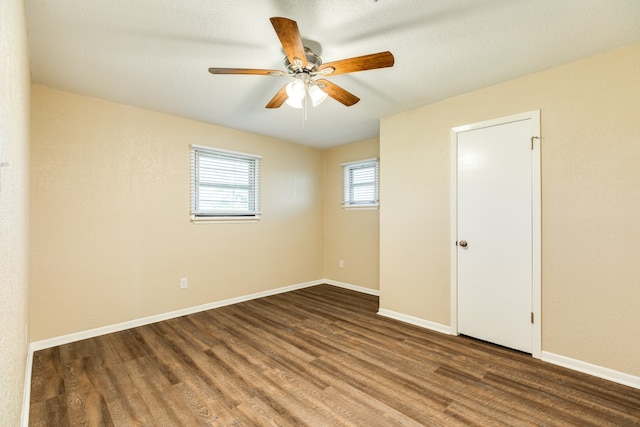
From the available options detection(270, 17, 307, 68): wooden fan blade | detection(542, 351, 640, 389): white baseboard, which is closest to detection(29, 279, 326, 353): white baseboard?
detection(270, 17, 307, 68): wooden fan blade

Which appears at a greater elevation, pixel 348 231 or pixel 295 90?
pixel 295 90

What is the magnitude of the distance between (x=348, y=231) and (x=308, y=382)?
9.75 feet

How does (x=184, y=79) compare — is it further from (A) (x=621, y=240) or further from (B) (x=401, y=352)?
(A) (x=621, y=240)

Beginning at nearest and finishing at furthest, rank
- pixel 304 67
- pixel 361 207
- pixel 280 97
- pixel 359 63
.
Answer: pixel 359 63 < pixel 304 67 < pixel 280 97 < pixel 361 207

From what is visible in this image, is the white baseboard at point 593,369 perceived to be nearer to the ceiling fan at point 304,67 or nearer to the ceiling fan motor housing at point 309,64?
the ceiling fan at point 304,67

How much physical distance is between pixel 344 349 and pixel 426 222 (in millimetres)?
1565

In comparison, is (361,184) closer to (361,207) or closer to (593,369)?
(361,207)

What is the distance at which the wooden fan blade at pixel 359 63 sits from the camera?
5.62ft

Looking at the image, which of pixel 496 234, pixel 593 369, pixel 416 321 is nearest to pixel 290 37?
pixel 496 234

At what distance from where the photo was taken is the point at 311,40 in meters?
1.97

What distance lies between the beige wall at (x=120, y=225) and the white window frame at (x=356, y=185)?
137cm

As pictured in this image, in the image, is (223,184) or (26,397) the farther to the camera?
(223,184)

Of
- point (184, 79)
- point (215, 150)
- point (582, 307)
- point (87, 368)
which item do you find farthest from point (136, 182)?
point (582, 307)

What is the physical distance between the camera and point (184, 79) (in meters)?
2.53
